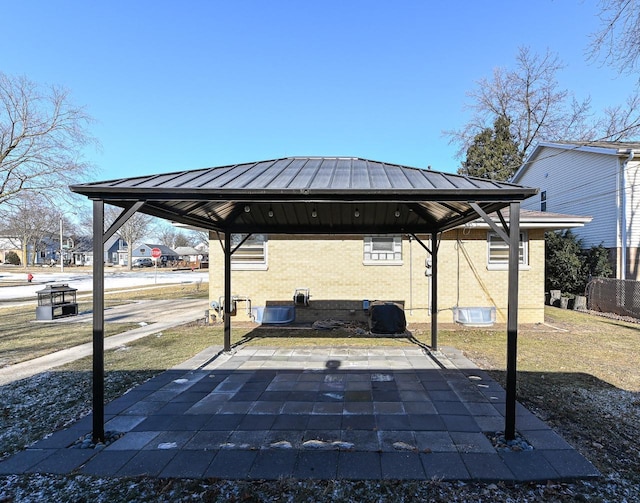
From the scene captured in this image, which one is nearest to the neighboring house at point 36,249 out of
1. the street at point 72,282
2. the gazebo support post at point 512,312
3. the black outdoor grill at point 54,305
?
the street at point 72,282

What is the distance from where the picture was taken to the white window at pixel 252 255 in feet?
35.4

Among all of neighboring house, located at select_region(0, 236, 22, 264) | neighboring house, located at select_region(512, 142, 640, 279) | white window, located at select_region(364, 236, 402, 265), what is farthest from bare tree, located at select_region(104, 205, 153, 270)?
neighboring house, located at select_region(512, 142, 640, 279)

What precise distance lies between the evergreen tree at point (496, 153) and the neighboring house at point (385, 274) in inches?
638

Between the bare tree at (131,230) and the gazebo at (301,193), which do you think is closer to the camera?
the gazebo at (301,193)

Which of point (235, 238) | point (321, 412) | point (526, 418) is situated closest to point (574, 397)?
point (526, 418)

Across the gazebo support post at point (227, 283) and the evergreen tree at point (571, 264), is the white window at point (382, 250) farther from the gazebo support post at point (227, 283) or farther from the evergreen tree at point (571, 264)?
the evergreen tree at point (571, 264)

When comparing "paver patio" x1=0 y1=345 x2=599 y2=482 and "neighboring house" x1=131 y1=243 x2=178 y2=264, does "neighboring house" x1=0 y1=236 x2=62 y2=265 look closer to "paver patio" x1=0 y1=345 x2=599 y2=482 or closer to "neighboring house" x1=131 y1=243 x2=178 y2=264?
"neighboring house" x1=131 y1=243 x2=178 y2=264

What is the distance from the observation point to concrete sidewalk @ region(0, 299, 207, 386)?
6.47m

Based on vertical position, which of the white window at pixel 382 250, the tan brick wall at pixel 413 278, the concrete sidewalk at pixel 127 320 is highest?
the white window at pixel 382 250

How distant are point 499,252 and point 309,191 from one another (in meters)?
9.19

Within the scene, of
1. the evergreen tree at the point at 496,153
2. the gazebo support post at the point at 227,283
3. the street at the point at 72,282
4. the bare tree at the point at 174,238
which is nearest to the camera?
the gazebo support post at the point at 227,283

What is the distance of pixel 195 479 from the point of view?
3.07 metres

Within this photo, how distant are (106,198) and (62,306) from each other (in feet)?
37.0

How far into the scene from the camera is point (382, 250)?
1080 centimetres
